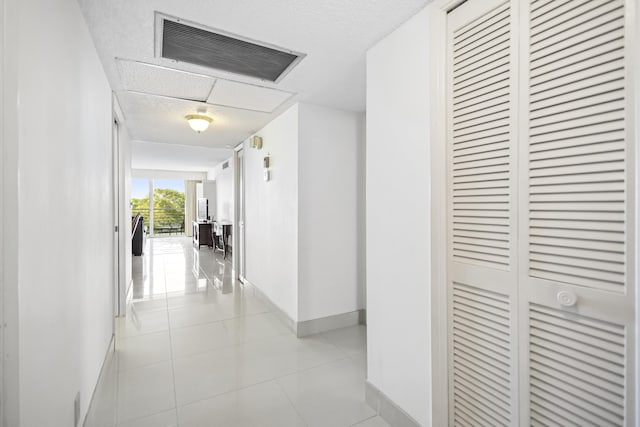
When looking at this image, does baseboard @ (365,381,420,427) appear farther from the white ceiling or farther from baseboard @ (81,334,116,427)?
the white ceiling

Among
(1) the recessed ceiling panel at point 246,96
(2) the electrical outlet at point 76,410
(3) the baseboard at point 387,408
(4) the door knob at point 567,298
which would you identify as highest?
(1) the recessed ceiling panel at point 246,96

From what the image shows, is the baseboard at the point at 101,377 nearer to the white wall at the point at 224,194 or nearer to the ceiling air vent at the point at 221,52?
the ceiling air vent at the point at 221,52

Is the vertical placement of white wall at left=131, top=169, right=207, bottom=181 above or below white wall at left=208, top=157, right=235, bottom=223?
above

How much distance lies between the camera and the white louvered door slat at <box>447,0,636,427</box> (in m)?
0.89

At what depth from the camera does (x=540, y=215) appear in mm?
1056

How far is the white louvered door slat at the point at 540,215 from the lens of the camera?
0.89 meters

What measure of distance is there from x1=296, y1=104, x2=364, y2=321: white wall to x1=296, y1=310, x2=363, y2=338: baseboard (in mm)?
47

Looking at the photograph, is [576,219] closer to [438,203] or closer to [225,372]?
[438,203]

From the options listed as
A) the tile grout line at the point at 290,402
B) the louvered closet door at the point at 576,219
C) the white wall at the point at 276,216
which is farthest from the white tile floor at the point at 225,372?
the louvered closet door at the point at 576,219

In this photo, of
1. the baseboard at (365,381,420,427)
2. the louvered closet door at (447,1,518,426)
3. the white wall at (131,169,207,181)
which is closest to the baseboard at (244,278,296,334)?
the baseboard at (365,381,420,427)

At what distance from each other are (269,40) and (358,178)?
172cm

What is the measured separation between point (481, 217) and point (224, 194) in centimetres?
742

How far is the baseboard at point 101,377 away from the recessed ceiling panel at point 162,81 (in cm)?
214

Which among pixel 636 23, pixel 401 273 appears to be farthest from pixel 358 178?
pixel 636 23
